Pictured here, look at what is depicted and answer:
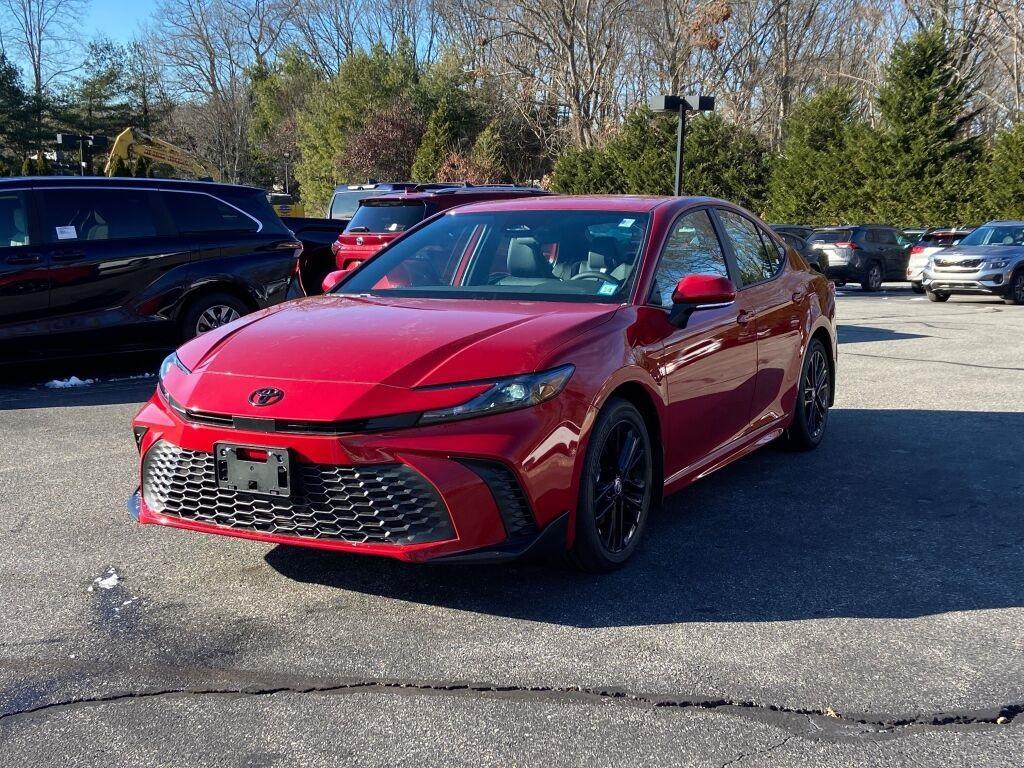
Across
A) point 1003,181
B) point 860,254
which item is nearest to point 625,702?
point 860,254

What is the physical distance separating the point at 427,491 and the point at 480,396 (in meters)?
0.39

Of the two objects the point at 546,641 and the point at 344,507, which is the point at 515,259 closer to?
the point at 344,507

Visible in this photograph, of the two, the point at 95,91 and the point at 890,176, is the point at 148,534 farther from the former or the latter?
the point at 95,91

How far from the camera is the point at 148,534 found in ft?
15.8

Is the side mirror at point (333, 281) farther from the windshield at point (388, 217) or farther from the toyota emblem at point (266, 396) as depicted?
the windshield at point (388, 217)

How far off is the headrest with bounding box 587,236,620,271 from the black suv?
5754 mm

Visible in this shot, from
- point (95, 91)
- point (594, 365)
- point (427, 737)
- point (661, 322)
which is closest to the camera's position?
point (427, 737)

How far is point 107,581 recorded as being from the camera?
166 inches

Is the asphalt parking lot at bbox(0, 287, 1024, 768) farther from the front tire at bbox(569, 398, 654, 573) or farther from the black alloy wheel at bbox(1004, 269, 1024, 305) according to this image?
the black alloy wheel at bbox(1004, 269, 1024, 305)

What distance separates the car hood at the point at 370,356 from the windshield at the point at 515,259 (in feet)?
0.88

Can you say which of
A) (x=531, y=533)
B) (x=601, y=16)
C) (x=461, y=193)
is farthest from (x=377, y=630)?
(x=601, y=16)

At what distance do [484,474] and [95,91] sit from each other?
63.2m

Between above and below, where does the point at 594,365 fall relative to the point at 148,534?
above

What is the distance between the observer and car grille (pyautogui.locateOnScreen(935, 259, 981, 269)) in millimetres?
19531
